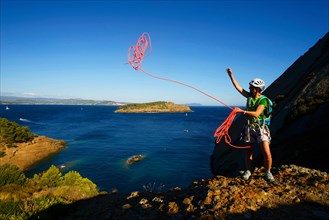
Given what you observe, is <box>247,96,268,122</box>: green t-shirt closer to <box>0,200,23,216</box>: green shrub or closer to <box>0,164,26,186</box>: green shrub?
<box>0,200,23,216</box>: green shrub

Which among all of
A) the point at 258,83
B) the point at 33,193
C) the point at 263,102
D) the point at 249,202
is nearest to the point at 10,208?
the point at 33,193

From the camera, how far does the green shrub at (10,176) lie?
13.0m

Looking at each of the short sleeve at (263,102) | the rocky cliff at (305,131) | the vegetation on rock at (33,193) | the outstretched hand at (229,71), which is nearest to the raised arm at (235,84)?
the outstretched hand at (229,71)

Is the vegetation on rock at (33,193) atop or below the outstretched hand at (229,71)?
below

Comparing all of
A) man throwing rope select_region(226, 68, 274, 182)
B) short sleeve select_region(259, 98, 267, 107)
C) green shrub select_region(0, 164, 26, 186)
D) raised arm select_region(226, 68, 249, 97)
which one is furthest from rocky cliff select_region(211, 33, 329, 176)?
green shrub select_region(0, 164, 26, 186)

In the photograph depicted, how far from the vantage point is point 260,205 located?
5.26 m

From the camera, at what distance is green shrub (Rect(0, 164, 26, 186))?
13047 millimetres

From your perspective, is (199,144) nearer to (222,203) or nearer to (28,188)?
(28,188)

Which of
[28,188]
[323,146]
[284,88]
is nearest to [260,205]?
[323,146]

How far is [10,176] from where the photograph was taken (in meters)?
13.3

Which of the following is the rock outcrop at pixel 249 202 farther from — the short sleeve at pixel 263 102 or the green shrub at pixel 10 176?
the green shrub at pixel 10 176

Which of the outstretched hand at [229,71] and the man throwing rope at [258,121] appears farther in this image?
the outstretched hand at [229,71]

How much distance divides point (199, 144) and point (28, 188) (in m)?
42.8

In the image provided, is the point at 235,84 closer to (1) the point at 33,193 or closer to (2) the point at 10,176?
(1) the point at 33,193
